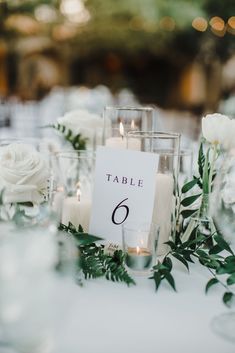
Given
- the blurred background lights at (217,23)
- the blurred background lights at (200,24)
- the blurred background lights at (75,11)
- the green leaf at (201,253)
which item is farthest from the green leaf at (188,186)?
the blurred background lights at (75,11)

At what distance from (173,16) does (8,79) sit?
→ 10.3ft

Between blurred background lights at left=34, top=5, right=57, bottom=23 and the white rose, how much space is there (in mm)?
9357

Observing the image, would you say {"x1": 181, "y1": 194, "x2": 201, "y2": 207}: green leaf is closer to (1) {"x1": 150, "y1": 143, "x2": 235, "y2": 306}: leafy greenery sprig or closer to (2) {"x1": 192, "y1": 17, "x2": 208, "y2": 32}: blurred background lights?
(1) {"x1": 150, "y1": 143, "x2": 235, "y2": 306}: leafy greenery sprig

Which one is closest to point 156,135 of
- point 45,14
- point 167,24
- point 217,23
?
point 217,23

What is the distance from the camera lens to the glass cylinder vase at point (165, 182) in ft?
3.90

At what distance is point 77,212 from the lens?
123cm

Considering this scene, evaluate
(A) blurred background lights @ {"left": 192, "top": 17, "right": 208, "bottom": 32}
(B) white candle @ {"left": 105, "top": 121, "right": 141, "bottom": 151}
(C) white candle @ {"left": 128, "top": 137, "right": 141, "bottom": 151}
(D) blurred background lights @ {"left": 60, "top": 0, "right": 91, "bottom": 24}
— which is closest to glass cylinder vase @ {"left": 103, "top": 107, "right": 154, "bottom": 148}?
(B) white candle @ {"left": 105, "top": 121, "right": 141, "bottom": 151}

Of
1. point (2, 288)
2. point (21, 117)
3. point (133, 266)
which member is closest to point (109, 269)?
point (133, 266)

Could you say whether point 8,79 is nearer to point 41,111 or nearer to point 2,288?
A: point 41,111

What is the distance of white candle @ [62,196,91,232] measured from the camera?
1229 millimetres

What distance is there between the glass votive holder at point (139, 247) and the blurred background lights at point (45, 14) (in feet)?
31.3

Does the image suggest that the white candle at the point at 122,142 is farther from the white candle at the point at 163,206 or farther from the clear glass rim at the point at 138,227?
the clear glass rim at the point at 138,227

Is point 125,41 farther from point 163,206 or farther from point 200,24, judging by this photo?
point 163,206

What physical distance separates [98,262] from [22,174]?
23 cm
